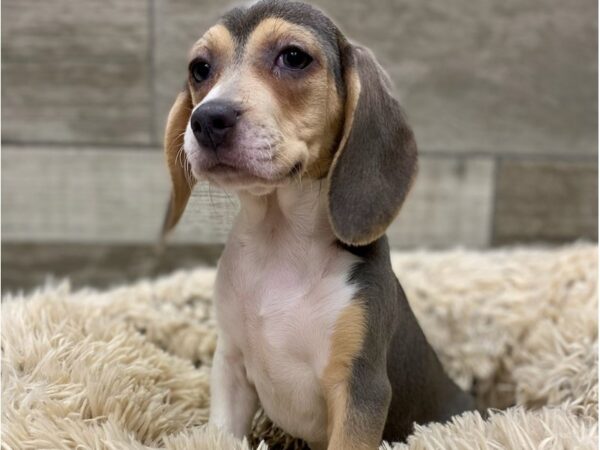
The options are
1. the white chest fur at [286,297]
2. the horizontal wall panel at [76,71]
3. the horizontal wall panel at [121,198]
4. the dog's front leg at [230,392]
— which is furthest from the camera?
the horizontal wall panel at [121,198]

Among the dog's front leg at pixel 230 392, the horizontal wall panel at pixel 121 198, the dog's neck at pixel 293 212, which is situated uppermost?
the dog's neck at pixel 293 212

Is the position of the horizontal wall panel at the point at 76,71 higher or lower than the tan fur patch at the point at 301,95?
lower

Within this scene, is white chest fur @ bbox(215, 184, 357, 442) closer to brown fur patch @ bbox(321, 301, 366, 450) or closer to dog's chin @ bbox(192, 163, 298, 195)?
brown fur patch @ bbox(321, 301, 366, 450)

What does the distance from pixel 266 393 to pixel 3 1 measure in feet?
6.55

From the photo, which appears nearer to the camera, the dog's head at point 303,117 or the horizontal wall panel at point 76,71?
the dog's head at point 303,117

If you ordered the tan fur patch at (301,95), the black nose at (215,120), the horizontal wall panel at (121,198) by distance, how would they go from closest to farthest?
the black nose at (215,120)
the tan fur patch at (301,95)
the horizontal wall panel at (121,198)

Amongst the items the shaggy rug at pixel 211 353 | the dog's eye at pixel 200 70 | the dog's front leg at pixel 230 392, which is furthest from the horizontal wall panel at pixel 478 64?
the dog's front leg at pixel 230 392

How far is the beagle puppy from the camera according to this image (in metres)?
1.35

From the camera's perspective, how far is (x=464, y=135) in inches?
120

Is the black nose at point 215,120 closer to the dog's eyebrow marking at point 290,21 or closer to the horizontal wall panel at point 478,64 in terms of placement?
the dog's eyebrow marking at point 290,21

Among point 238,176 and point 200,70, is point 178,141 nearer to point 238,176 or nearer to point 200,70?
point 200,70

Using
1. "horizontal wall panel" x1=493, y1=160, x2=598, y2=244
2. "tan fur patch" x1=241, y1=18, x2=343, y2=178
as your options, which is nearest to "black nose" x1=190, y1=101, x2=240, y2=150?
"tan fur patch" x1=241, y1=18, x2=343, y2=178

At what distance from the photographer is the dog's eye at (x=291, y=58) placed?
56.1 inches

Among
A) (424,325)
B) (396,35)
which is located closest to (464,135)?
(396,35)
